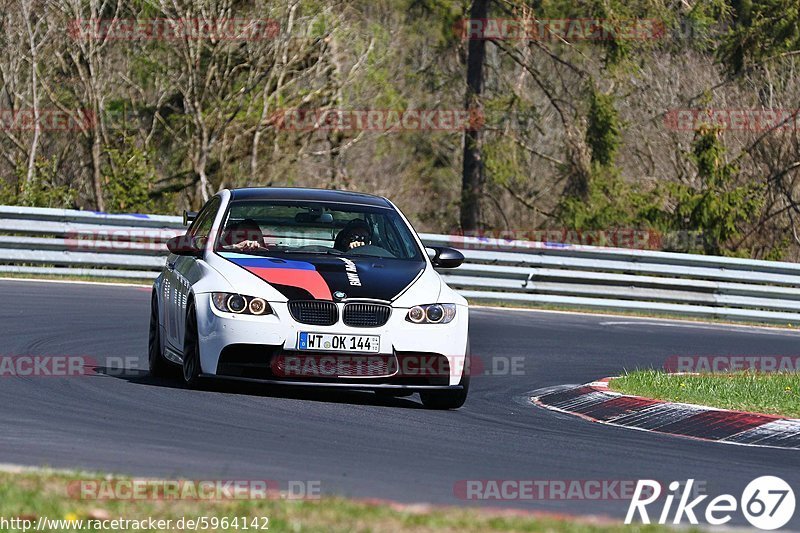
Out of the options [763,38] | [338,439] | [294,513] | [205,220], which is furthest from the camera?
[763,38]

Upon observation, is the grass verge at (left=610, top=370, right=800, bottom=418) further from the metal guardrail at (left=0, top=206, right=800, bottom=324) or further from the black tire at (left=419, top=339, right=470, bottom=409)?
the metal guardrail at (left=0, top=206, right=800, bottom=324)

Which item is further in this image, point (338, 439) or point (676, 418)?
point (676, 418)

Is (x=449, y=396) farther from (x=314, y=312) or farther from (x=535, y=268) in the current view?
(x=535, y=268)

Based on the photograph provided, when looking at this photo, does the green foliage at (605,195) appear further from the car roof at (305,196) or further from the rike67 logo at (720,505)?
the rike67 logo at (720,505)

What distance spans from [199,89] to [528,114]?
7266 mm

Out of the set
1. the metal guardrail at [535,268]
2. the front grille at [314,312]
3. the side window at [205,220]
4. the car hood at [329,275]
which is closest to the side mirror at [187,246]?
the side window at [205,220]

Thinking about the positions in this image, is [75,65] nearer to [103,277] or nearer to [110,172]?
[110,172]

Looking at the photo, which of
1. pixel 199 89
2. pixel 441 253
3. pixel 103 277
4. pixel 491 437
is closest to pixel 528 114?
pixel 199 89

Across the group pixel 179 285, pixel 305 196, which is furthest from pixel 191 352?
pixel 305 196

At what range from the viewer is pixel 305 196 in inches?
427

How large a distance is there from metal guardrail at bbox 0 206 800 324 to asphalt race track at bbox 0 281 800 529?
728 cm

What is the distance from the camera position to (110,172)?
27.2 m

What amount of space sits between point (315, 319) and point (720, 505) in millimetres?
3612

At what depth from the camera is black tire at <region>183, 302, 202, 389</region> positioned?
31.2 ft
